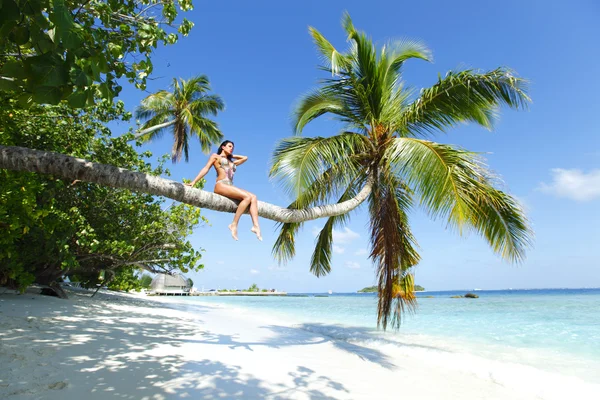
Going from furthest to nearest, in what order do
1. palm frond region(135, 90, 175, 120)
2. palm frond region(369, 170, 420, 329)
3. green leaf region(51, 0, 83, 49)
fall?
palm frond region(135, 90, 175, 120) → palm frond region(369, 170, 420, 329) → green leaf region(51, 0, 83, 49)

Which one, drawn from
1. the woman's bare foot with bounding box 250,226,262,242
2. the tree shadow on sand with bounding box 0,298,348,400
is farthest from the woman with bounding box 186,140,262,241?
the tree shadow on sand with bounding box 0,298,348,400

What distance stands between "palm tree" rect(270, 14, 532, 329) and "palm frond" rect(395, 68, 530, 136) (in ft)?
0.05

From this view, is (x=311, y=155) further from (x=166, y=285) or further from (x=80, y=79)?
(x=166, y=285)

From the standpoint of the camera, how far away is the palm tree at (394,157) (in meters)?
4.72

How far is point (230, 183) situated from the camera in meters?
3.83

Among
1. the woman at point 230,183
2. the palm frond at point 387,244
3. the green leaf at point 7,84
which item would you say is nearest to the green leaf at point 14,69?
the green leaf at point 7,84

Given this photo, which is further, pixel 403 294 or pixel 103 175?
pixel 403 294

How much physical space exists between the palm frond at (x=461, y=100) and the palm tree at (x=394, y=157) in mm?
16

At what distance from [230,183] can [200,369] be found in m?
2.19

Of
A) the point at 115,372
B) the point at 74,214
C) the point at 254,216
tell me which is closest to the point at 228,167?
the point at 254,216

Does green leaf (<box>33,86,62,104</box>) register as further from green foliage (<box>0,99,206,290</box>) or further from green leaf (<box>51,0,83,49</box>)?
green foliage (<box>0,99,206,290</box>)

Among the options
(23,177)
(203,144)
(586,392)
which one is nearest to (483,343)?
(586,392)

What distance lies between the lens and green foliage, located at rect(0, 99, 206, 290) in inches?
220

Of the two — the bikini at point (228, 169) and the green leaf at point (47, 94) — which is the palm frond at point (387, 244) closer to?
the bikini at point (228, 169)
